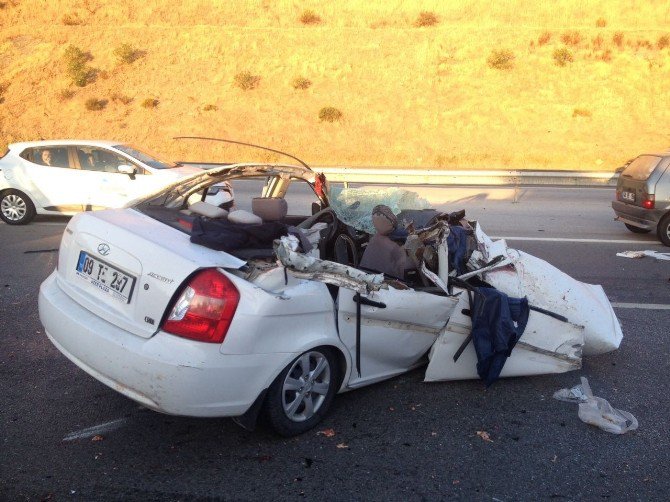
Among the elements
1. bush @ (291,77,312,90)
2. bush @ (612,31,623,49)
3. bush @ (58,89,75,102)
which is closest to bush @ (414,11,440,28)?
bush @ (612,31,623,49)

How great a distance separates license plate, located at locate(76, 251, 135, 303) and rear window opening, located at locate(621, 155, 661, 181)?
28.9 feet

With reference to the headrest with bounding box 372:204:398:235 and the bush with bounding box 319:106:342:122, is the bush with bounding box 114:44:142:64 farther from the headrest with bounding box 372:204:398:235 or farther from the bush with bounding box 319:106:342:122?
the headrest with bounding box 372:204:398:235

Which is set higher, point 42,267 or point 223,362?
point 223,362

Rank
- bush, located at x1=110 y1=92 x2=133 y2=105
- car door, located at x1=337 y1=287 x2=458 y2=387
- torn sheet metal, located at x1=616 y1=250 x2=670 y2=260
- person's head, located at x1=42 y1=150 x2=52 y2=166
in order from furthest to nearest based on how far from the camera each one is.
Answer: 1. bush, located at x1=110 y1=92 x2=133 y2=105
2. person's head, located at x1=42 y1=150 x2=52 y2=166
3. torn sheet metal, located at x1=616 y1=250 x2=670 y2=260
4. car door, located at x1=337 y1=287 x2=458 y2=387

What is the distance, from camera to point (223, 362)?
11.0 ft

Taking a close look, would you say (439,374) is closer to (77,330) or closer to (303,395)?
(303,395)

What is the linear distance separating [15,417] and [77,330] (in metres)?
0.78

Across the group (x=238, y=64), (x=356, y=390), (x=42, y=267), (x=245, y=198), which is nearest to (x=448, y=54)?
(x=238, y=64)

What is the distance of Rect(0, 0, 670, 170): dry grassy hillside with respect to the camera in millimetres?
32469

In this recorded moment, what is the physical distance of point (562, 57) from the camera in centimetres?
3841

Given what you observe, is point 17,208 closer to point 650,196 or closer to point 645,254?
point 645,254

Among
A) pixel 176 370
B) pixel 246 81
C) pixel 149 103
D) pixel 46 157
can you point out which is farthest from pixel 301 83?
pixel 176 370

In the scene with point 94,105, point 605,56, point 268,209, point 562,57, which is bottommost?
point 94,105

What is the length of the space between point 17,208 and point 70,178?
3.27 ft
